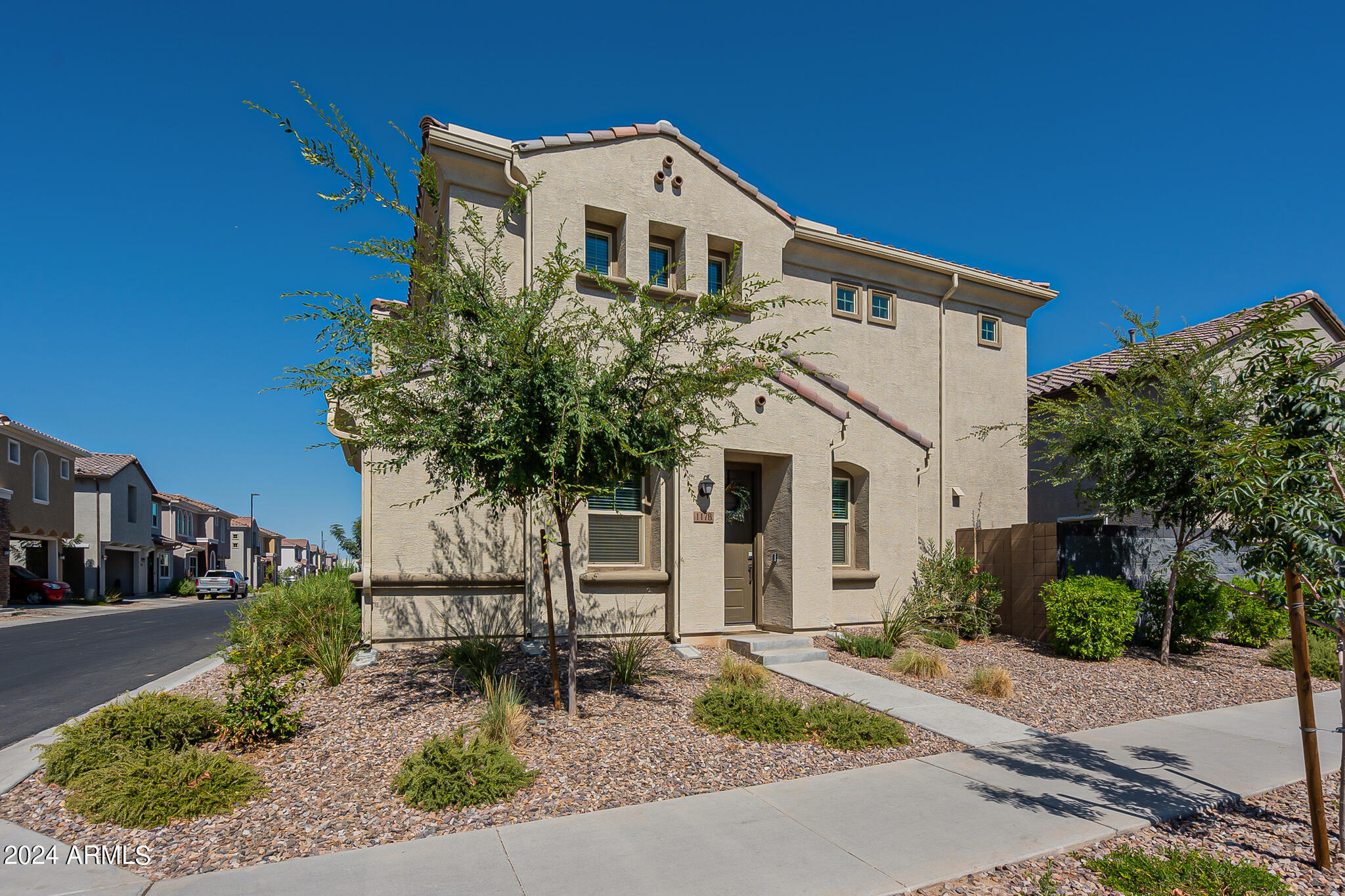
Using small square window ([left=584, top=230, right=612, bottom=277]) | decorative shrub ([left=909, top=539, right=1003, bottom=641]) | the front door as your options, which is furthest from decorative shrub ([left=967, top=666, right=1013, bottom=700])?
small square window ([left=584, top=230, right=612, bottom=277])

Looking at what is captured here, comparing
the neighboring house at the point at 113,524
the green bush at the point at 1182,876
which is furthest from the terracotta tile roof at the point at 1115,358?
the neighboring house at the point at 113,524

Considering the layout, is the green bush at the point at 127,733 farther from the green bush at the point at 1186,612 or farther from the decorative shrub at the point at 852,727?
the green bush at the point at 1186,612

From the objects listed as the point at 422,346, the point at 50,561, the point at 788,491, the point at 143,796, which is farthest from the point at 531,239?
the point at 50,561

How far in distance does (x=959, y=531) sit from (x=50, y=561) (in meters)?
36.8

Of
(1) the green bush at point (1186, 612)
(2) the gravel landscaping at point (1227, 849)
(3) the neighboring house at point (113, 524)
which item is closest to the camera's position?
(2) the gravel landscaping at point (1227, 849)

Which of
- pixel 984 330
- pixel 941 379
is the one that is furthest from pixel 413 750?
pixel 984 330

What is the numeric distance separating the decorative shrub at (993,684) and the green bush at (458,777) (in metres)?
5.54

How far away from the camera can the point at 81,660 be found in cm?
1305

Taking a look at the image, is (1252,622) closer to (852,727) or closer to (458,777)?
(852,727)

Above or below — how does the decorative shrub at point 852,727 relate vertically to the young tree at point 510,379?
below

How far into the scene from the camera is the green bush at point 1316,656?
1005 cm

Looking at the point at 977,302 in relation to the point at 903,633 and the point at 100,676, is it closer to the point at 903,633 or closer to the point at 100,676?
the point at 903,633

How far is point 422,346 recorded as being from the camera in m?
6.34

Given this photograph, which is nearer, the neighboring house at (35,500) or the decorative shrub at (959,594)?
the decorative shrub at (959,594)
